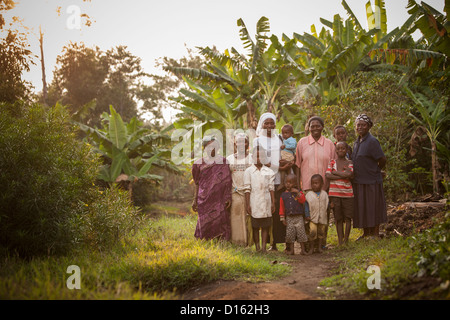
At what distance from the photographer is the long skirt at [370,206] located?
18.7 ft

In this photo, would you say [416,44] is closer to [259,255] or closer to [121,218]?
[259,255]

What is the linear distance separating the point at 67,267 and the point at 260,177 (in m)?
3.10

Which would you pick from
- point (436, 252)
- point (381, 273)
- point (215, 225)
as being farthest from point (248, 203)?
point (436, 252)

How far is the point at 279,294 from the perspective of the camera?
11.4ft

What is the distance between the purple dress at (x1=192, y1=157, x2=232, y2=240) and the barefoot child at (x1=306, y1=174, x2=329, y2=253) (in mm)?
1379

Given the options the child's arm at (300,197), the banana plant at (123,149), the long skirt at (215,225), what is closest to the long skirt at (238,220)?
the long skirt at (215,225)

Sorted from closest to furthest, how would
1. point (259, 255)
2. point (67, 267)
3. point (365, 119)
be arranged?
point (67, 267)
point (259, 255)
point (365, 119)

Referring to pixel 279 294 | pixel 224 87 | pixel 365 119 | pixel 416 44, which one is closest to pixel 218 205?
pixel 279 294

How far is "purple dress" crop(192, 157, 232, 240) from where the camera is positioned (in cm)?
580

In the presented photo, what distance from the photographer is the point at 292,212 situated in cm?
555

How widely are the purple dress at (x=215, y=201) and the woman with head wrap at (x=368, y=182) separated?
2.22m

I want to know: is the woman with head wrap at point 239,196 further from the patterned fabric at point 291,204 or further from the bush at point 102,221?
the bush at point 102,221

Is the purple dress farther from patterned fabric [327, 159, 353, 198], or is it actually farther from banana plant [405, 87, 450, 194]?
banana plant [405, 87, 450, 194]

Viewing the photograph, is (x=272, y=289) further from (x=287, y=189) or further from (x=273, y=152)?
(x=273, y=152)
